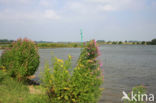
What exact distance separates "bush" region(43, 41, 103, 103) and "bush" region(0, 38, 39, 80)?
16.3 ft

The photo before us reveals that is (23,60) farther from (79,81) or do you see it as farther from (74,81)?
(79,81)

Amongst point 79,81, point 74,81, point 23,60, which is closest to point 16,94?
point 23,60

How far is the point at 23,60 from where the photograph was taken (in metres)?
11.2

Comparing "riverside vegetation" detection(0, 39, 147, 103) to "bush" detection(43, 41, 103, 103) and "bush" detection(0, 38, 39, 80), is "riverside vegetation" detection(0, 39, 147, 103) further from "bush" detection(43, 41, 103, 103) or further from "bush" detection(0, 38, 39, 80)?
"bush" detection(0, 38, 39, 80)

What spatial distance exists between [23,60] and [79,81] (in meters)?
6.02

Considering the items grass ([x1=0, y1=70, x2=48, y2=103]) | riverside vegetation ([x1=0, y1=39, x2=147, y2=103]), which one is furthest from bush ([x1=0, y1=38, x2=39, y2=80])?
riverside vegetation ([x1=0, y1=39, x2=147, y2=103])

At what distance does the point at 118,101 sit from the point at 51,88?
16.7ft

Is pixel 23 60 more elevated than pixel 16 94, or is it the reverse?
pixel 23 60

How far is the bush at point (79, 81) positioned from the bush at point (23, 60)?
16.3ft

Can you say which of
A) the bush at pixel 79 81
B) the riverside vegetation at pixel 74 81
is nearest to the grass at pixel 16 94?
the riverside vegetation at pixel 74 81

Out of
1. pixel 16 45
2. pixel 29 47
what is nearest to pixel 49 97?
pixel 29 47

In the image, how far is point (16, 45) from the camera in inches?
480

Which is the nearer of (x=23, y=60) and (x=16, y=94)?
(x=16, y=94)

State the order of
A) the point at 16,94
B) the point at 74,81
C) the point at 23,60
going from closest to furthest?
1. the point at 74,81
2. the point at 16,94
3. the point at 23,60
